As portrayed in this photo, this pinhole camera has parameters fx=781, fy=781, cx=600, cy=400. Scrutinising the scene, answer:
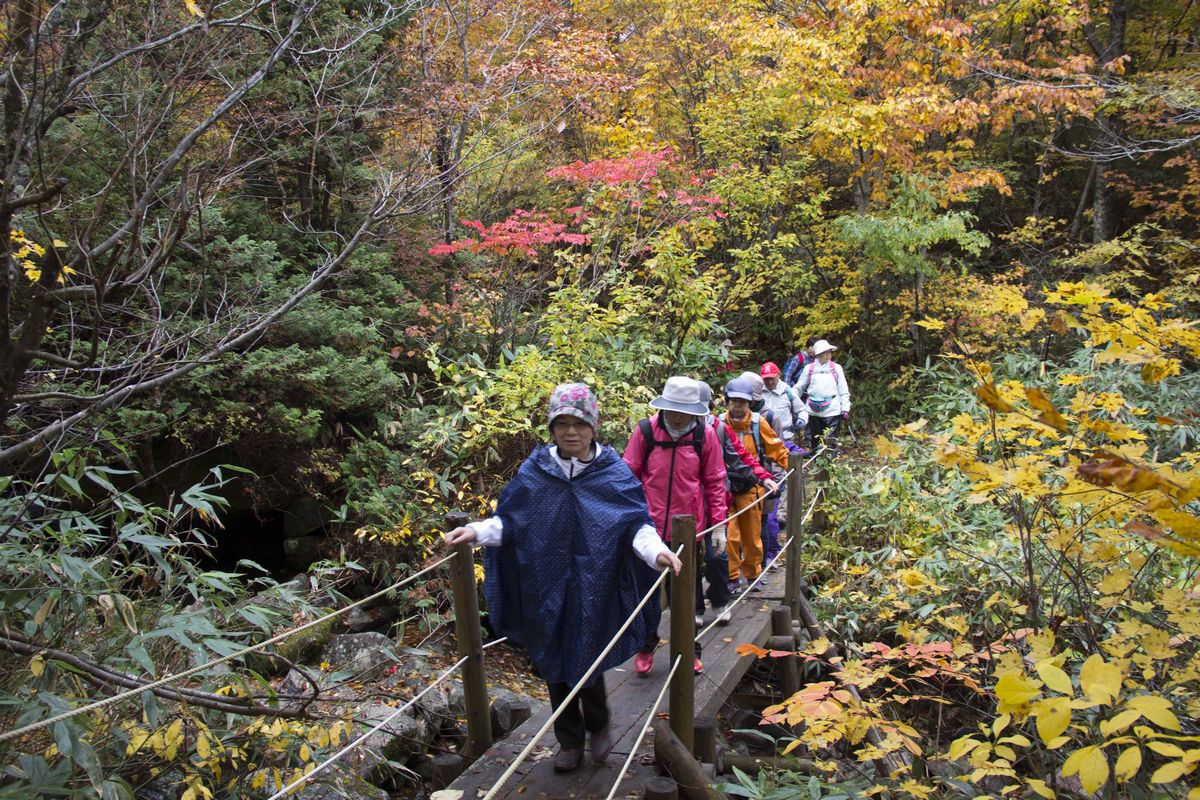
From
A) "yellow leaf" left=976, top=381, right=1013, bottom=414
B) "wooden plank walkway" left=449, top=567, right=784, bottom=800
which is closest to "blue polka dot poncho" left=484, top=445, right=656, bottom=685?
"wooden plank walkway" left=449, top=567, right=784, bottom=800

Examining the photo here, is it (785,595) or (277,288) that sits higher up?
(277,288)

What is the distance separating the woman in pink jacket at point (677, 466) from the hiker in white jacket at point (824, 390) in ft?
16.3

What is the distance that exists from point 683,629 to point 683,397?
1.42m

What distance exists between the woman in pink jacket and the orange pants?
0.86 meters

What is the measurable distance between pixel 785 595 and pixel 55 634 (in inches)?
183

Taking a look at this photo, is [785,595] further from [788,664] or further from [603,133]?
[603,133]

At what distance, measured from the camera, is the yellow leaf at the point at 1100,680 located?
1.76 m

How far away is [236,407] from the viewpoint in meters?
6.36

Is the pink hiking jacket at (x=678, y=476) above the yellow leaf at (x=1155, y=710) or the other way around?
the other way around

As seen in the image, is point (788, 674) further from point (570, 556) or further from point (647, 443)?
point (570, 556)

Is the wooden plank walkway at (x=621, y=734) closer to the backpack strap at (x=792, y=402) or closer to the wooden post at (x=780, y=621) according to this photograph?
the wooden post at (x=780, y=621)

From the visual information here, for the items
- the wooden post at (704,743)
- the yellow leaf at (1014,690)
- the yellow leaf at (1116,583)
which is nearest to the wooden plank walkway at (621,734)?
the wooden post at (704,743)

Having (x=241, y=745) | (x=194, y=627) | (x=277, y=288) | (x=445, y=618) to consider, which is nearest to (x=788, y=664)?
(x=445, y=618)

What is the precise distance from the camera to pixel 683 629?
3.61 m
